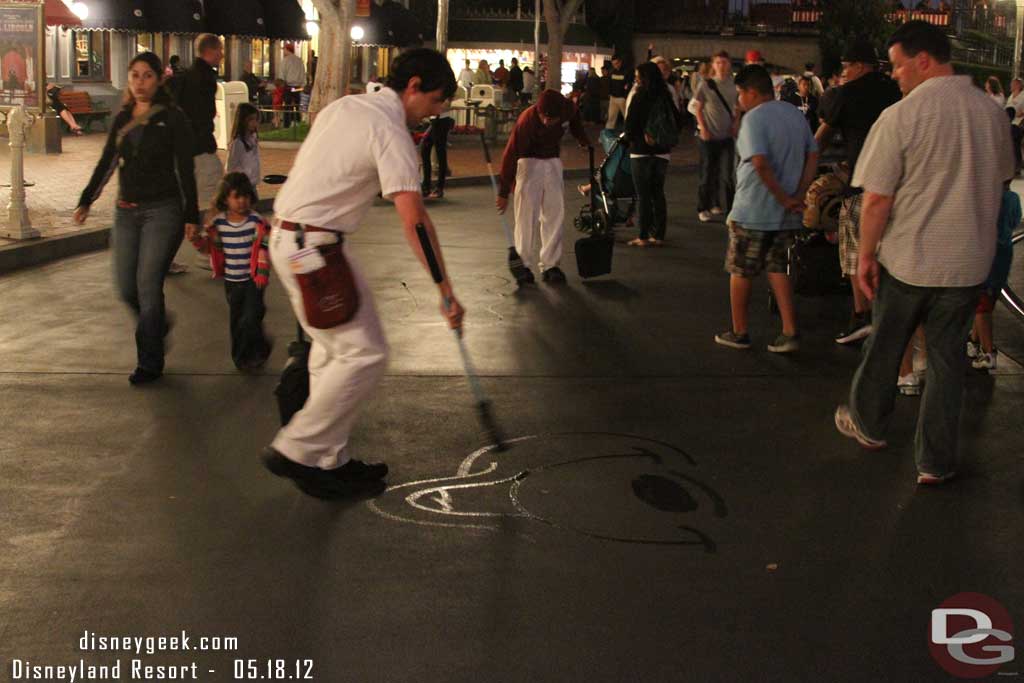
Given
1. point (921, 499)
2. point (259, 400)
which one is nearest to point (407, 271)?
point (259, 400)

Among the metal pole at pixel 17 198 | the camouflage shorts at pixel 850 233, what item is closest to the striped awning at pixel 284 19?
the metal pole at pixel 17 198

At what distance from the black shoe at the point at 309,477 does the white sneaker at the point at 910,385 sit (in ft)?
11.5

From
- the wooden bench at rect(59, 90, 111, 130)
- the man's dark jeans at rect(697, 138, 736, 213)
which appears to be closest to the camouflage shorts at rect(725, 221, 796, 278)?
the man's dark jeans at rect(697, 138, 736, 213)

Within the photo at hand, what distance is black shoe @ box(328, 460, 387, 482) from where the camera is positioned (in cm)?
571

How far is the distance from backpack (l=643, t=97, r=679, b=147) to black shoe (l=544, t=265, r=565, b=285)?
2.63m

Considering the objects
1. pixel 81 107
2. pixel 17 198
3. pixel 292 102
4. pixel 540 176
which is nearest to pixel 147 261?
pixel 540 176

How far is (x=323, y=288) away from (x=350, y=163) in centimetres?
49

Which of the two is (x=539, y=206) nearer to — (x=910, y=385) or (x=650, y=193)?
(x=650, y=193)

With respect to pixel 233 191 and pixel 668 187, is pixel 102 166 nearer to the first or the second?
pixel 233 191

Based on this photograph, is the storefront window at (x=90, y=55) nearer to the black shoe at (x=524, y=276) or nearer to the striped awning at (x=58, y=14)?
the striped awning at (x=58, y=14)

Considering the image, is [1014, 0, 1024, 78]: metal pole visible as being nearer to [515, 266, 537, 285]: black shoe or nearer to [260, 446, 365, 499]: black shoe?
[515, 266, 537, 285]: black shoe

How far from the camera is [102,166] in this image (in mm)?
8047

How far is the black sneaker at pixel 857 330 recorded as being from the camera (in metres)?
9.15

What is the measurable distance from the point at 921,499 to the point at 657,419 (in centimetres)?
163
